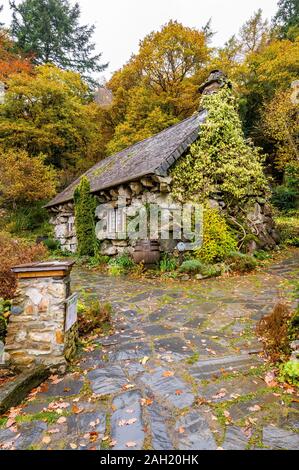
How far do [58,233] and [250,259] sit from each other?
386 inches

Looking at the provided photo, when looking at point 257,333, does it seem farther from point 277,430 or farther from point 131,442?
point 131,442

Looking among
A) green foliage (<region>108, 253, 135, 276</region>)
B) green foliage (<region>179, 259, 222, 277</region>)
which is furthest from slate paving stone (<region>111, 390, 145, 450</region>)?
green foliage (<region>108, 253, 135, 276</region>)

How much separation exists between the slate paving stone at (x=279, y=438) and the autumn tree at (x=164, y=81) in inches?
659

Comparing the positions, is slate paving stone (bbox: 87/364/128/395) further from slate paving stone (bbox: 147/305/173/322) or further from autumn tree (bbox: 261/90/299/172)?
autumn tree (bbox: 261/90/299/172)

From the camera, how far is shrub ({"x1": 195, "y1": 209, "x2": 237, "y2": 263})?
7.56 meters

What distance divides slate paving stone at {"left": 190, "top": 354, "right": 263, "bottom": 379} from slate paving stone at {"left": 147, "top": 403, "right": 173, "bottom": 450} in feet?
2.08

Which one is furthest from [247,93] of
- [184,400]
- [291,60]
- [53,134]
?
[184,400]

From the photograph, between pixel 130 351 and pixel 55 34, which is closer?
pixel 130 351

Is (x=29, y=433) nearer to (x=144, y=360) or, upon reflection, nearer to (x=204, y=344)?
(x=144, y=360)

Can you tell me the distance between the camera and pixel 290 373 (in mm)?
2566

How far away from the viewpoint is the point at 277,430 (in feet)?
6.59

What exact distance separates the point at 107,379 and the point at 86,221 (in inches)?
315

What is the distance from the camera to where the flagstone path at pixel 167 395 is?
1993 mm

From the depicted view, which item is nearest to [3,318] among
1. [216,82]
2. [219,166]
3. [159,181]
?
[159,181]
